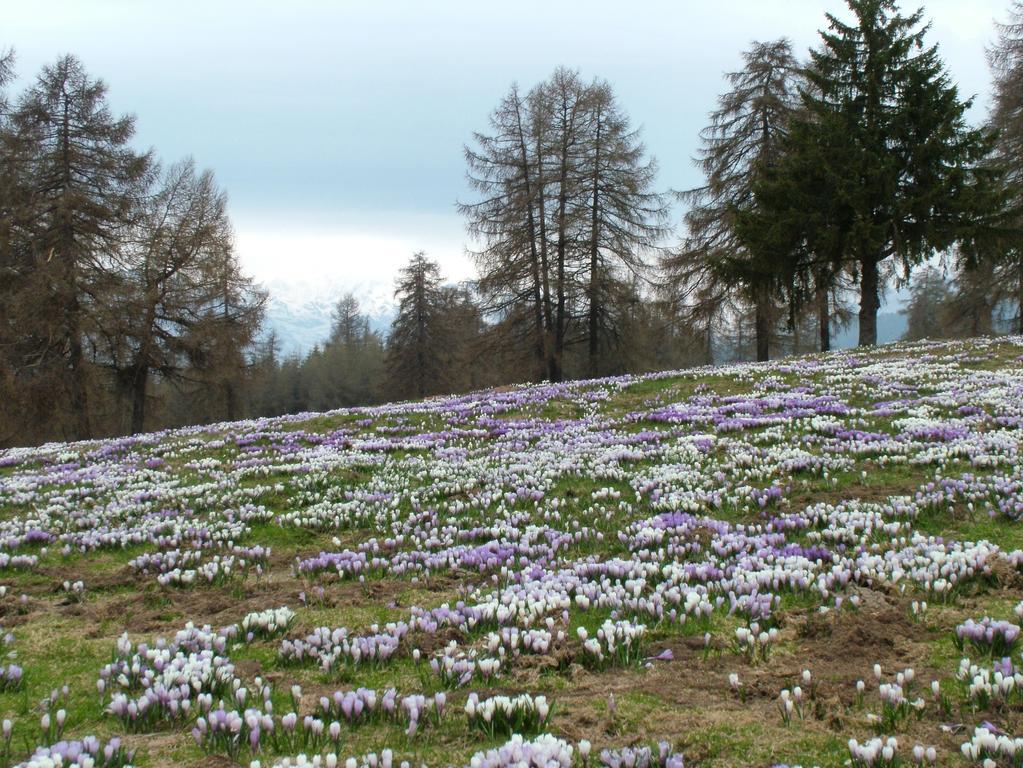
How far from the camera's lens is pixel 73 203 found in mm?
28688

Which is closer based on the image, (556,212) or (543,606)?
(543,606)

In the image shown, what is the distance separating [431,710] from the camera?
12.1 ft

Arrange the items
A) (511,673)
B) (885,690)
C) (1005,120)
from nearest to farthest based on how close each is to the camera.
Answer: (885,690)
(511,673)
(1005,120)

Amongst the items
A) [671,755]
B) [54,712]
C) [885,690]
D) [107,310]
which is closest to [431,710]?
[671,755]

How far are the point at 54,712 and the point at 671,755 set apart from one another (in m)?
3.47

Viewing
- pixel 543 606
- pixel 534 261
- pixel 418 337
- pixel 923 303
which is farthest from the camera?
pixel 923 303

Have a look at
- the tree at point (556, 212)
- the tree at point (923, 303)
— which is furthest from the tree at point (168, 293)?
the tree at point (923, 303)

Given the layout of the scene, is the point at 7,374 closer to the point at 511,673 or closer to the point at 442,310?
the point at 511,673

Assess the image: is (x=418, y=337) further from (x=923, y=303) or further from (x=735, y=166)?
(x=923, y=303)

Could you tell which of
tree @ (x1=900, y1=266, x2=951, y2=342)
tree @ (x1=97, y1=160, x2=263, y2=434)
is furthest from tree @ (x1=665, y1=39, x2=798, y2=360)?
tree @ (x1=900, y1=266, x2=951, y2=342)

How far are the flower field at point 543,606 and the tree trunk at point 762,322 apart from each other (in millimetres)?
21612

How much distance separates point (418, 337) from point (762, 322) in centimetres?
3202

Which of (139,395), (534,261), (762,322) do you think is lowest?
(139,395)

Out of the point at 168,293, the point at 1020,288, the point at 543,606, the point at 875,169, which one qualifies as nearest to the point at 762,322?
the point at 875,169
